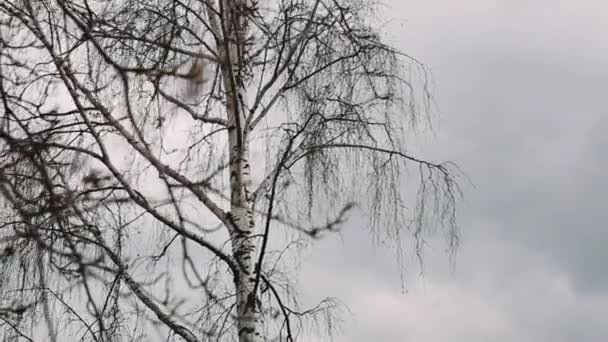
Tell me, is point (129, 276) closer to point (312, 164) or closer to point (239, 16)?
point (312, 164)

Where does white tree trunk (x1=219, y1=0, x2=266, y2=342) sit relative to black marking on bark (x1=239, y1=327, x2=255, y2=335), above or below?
above

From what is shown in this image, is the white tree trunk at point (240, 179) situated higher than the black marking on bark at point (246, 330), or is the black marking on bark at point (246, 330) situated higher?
the white tree trunk at point (240, 179)

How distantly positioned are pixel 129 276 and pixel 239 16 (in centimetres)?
156

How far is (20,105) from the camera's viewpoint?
5.58 metres

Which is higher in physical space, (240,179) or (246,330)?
(240,179)

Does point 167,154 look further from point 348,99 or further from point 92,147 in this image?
point 348,99

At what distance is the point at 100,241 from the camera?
210 inches

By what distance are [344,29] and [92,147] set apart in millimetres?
1557

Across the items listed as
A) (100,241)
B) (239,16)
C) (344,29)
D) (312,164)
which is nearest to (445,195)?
(312,164)

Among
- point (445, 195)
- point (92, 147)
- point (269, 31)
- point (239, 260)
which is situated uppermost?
point (269, 31)

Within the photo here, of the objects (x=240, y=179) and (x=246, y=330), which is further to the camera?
(x=240, y=179)

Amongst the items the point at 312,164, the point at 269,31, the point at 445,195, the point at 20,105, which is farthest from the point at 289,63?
the point at 20,105

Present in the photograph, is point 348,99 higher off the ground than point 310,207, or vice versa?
point 348,99

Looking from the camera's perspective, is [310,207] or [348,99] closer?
[310,207]
